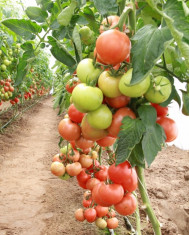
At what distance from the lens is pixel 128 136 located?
631 mm

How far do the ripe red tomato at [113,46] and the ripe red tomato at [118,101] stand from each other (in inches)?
4.1

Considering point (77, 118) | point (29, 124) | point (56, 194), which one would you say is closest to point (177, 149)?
point (56, 194)

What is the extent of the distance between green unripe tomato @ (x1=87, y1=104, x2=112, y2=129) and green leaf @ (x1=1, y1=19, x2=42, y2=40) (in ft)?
1.65

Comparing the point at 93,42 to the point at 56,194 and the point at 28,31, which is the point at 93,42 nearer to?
Result: the point at 28,31

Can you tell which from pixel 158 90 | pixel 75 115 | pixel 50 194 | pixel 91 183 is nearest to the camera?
pixel 158 90

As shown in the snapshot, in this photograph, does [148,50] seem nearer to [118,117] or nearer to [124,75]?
[124,75]

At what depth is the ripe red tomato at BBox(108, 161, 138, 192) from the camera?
0.85 metres

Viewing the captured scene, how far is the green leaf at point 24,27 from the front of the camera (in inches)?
35.5

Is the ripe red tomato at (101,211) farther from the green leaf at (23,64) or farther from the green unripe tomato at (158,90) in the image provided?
the green unripe tomato at (158,90)

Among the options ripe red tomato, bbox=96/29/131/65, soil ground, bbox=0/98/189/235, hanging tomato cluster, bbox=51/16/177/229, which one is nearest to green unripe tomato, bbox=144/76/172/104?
hanging tomato cluster, bbox=51/16/177/229

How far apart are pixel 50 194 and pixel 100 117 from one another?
255 centimetres

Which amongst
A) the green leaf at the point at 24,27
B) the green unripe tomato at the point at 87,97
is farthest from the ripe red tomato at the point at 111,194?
the green leaf at the point at 24,27

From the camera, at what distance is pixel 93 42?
33.8 inches

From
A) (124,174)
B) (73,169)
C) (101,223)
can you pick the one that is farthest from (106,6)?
(101,223)
